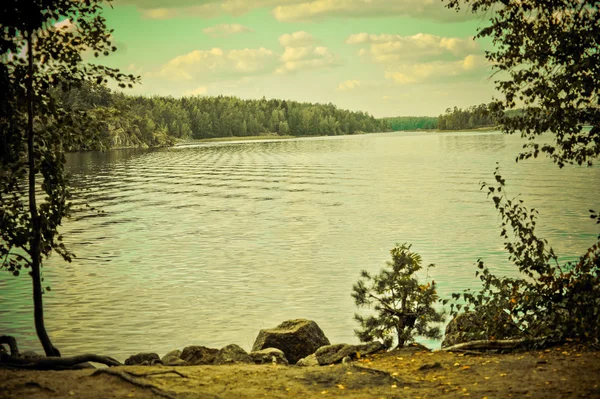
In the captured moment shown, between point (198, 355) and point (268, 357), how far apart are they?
1547 millimetres

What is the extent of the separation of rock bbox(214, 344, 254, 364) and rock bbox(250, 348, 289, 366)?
0.35 metres

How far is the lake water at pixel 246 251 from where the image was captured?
2059 centimetres

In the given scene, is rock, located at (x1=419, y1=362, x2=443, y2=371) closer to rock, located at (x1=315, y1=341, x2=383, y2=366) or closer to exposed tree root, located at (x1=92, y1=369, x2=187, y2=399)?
rock, located at (x1=315, y1=341, x2=383, y2=366)

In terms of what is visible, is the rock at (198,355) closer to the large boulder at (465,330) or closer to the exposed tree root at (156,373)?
the exposed tree root at (156,373)

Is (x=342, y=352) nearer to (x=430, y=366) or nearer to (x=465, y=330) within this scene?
(x=430, y=366)

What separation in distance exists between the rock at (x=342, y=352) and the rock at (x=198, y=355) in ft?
7.47

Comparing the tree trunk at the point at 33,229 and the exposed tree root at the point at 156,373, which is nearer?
the exposed tree root at the point at 156,373

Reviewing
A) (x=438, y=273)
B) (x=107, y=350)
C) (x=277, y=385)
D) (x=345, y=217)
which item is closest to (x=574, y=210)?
(x=345, y=217)

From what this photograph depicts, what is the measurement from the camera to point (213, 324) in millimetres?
20484

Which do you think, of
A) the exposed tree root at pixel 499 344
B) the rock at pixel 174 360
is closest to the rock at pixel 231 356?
the rock at pixel 174 360

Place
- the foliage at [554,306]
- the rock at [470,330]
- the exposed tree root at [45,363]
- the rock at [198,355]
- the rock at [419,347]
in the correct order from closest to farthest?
the exposed tree root at [45,363] → the foliage at [554,306] → the rock at [419,347] → the rock at [470,330] → the rock at [198,355]

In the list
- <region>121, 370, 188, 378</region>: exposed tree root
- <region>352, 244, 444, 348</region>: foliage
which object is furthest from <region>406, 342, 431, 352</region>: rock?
<region>121, 370, 188, 378</region>: exposed tree root

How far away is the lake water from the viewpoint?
811 inches

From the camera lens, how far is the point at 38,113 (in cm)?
1339
